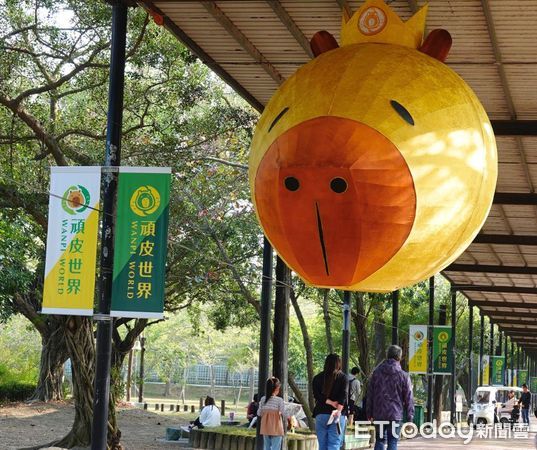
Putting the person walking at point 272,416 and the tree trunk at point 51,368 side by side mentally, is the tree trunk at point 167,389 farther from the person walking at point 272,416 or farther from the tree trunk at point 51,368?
the person walking at point 272,416

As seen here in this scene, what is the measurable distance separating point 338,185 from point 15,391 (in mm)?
32020

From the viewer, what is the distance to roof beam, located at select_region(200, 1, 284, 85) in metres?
9.84

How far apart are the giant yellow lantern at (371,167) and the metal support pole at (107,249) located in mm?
5019

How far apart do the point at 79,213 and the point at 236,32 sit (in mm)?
2657

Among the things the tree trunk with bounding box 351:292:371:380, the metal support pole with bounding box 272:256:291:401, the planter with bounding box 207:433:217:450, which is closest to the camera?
the metal support pole with bounding box 272:256:291:401

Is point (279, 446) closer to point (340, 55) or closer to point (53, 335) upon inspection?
point (340, 55)

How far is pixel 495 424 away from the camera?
3406 cm

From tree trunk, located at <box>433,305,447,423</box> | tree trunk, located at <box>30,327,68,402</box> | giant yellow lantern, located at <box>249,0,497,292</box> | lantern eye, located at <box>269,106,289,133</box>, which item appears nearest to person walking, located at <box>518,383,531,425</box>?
tree trunk, located at <box>433,305,447,423</box>

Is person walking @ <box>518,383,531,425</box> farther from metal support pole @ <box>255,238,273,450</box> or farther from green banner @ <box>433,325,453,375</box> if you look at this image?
metal support pole @ <box>255,238,273,450</box>

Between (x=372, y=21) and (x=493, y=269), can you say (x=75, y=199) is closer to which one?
(x=372, y=21)

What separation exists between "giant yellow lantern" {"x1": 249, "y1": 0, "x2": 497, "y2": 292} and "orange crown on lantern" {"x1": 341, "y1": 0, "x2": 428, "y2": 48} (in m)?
0.15

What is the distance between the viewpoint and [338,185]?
13.3ft

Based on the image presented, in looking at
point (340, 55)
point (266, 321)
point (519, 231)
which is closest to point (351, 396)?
point (266, 321)

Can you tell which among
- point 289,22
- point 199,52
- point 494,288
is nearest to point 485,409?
point 494,288
